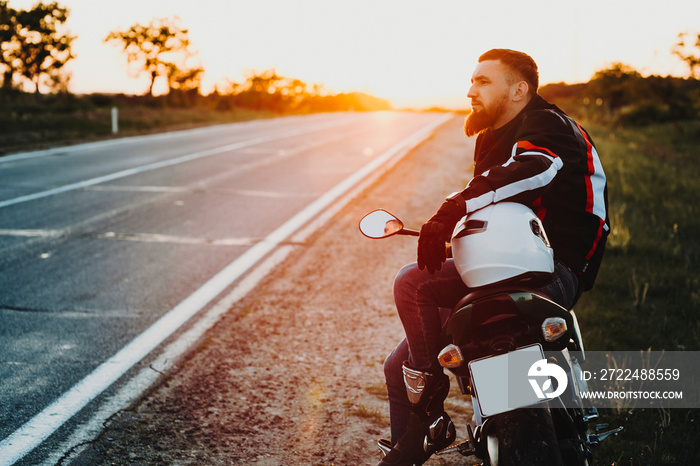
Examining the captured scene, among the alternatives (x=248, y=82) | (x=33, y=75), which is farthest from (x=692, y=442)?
(x=248, y=82)

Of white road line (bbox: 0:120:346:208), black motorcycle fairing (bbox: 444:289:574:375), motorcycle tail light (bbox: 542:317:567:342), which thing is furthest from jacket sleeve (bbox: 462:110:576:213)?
white road line (bbox: 0:120:346:208)

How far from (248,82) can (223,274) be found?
55.8 metres

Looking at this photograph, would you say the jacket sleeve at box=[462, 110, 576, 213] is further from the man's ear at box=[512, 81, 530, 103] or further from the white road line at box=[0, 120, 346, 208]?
the white road line at box=[0, 120, 346, 208]

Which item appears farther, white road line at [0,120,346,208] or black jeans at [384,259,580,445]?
white road line at [0,120,346,208]

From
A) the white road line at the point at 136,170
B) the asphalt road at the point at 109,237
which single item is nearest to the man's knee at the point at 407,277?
the asphalt road at the point at 109,237

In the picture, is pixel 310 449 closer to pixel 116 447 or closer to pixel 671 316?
pixel 116 447

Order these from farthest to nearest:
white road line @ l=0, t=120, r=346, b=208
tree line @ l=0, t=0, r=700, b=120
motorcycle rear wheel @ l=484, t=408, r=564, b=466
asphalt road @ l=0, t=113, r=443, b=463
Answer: tree line @ l=0, t=0, r=700, b=120
white road line @ l=0, t=120, r=346, b=208
asphalt road @ l=0, t=113, r=443, b=463
motorcycle rear wheel @ l=484, t=408, r=564, b=466

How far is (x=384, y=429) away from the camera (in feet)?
10.7

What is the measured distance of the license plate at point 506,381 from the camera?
2012 millimetres

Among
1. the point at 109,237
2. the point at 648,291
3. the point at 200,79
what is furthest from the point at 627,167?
the point at 200,79

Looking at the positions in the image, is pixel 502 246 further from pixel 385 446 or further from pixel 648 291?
pixel 648 291

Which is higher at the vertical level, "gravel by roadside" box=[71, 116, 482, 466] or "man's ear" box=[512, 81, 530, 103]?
"man's ear" box=[512, 81, 530, 103]

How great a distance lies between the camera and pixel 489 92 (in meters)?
2.55

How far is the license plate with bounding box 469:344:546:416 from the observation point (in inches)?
79.2
